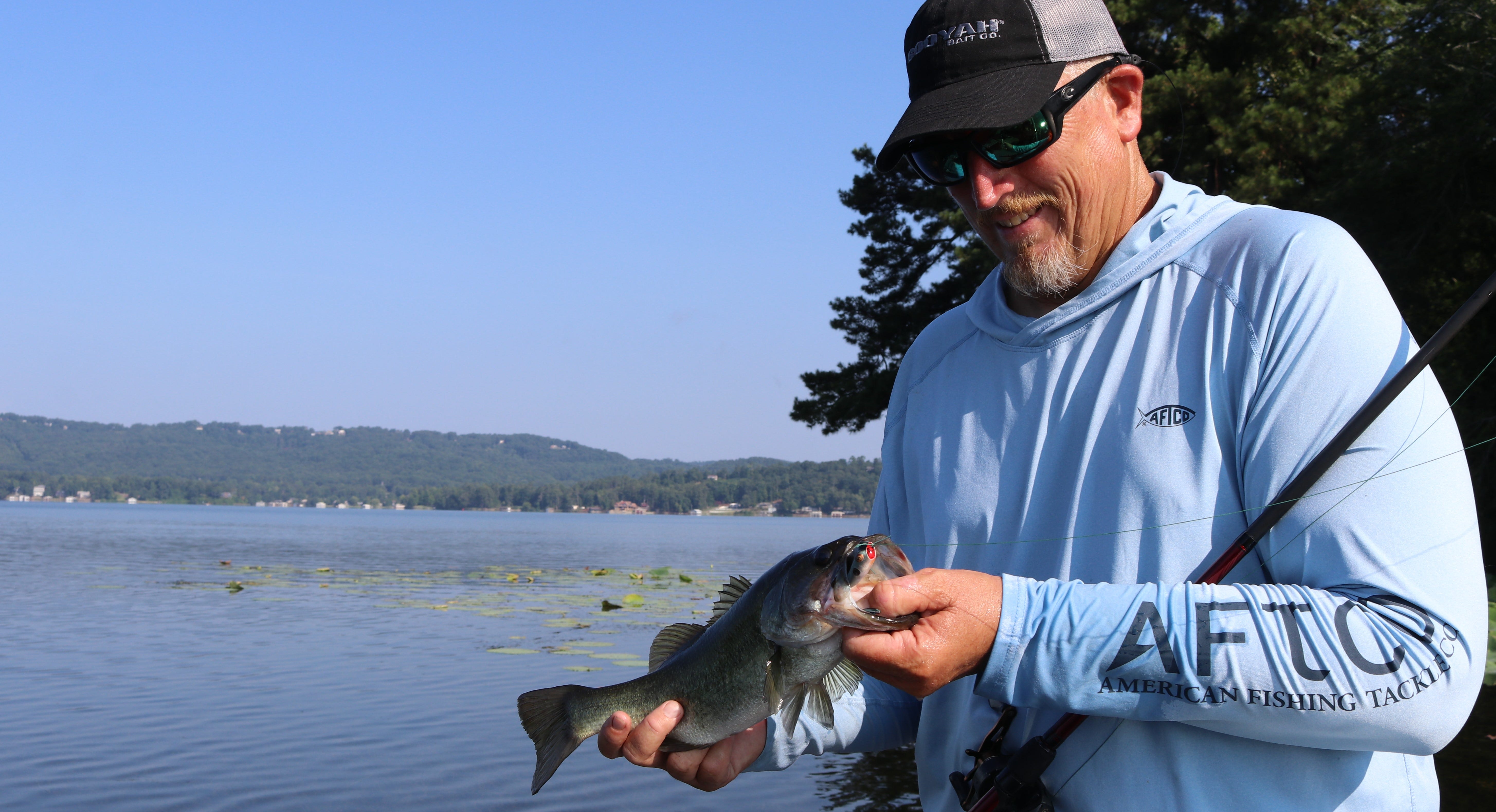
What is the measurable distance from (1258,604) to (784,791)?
401 inches

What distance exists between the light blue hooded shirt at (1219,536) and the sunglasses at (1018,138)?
0.87ft

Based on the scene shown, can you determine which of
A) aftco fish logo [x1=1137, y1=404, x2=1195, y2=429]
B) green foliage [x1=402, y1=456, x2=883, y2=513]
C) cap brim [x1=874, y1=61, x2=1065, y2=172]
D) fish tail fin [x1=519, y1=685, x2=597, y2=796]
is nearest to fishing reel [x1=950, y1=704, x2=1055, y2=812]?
aftco fish logo [x1=1137, y1=404, x2=1195, y2=429]

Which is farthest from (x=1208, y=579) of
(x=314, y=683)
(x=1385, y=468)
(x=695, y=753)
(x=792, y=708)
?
(x=314, y=683)

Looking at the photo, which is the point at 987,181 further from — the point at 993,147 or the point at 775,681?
the point at 775,681

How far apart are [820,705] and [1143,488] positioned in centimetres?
87

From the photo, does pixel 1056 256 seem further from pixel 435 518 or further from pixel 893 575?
pixel 435 518

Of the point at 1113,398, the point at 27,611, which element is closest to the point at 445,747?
the point at 1113,398

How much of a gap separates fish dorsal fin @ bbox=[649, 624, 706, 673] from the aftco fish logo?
1.28 meters

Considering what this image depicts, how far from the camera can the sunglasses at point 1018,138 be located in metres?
2.22

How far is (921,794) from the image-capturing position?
2.43 m

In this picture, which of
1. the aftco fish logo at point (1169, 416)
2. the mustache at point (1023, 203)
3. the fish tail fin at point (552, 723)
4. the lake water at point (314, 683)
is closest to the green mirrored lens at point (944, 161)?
the mustache at point (1023, 203)

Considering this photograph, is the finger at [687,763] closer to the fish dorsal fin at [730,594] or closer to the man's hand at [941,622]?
the fish dorsal fin at [730,594]

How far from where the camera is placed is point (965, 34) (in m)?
2.25

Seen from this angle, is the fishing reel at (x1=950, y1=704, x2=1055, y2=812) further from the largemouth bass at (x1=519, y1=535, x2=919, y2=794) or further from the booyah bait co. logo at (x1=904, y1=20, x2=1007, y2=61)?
the booyah bait co. logo at (x1=904, y1=20, x2=1007, y2=61)
